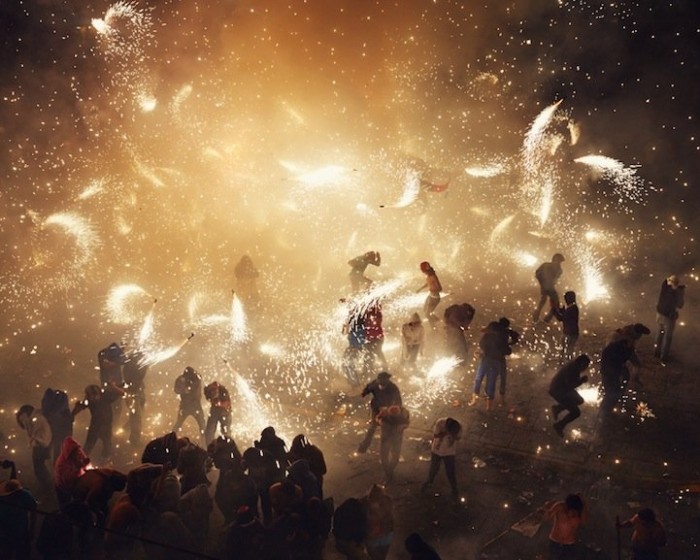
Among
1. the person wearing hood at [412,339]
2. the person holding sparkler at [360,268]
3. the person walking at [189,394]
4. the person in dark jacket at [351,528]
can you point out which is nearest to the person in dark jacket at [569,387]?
the person wearing hood at [412,339]

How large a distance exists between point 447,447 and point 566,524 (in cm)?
159

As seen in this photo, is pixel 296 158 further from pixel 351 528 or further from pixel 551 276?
pixel 351 528

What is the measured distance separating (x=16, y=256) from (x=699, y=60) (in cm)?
1764

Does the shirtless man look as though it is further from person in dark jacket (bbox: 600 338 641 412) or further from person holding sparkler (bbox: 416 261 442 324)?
person holding sparkler (bbox: 416 261 442 324)

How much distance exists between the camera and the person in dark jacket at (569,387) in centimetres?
707

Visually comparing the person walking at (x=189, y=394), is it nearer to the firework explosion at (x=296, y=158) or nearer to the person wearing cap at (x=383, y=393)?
the person wearing cap at (x=383, y=393)

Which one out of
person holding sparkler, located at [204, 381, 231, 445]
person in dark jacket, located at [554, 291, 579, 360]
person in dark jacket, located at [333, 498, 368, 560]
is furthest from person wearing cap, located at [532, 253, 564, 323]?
person in dark jacket, located at [333, 498, 368, 560]

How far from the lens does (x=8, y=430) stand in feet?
30.3

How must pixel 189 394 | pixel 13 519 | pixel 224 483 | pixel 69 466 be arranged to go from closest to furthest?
pixel 13 519, pixel 224 483, pixel 69 466, pixel 189 394

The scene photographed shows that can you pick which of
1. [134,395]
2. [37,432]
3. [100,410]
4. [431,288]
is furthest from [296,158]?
[37,432]

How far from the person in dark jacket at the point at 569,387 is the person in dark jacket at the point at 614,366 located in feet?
1.44

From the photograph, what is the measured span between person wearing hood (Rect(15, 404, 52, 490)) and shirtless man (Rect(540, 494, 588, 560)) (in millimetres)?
6164

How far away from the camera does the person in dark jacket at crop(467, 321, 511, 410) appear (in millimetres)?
8094

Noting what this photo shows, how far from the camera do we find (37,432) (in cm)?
740
